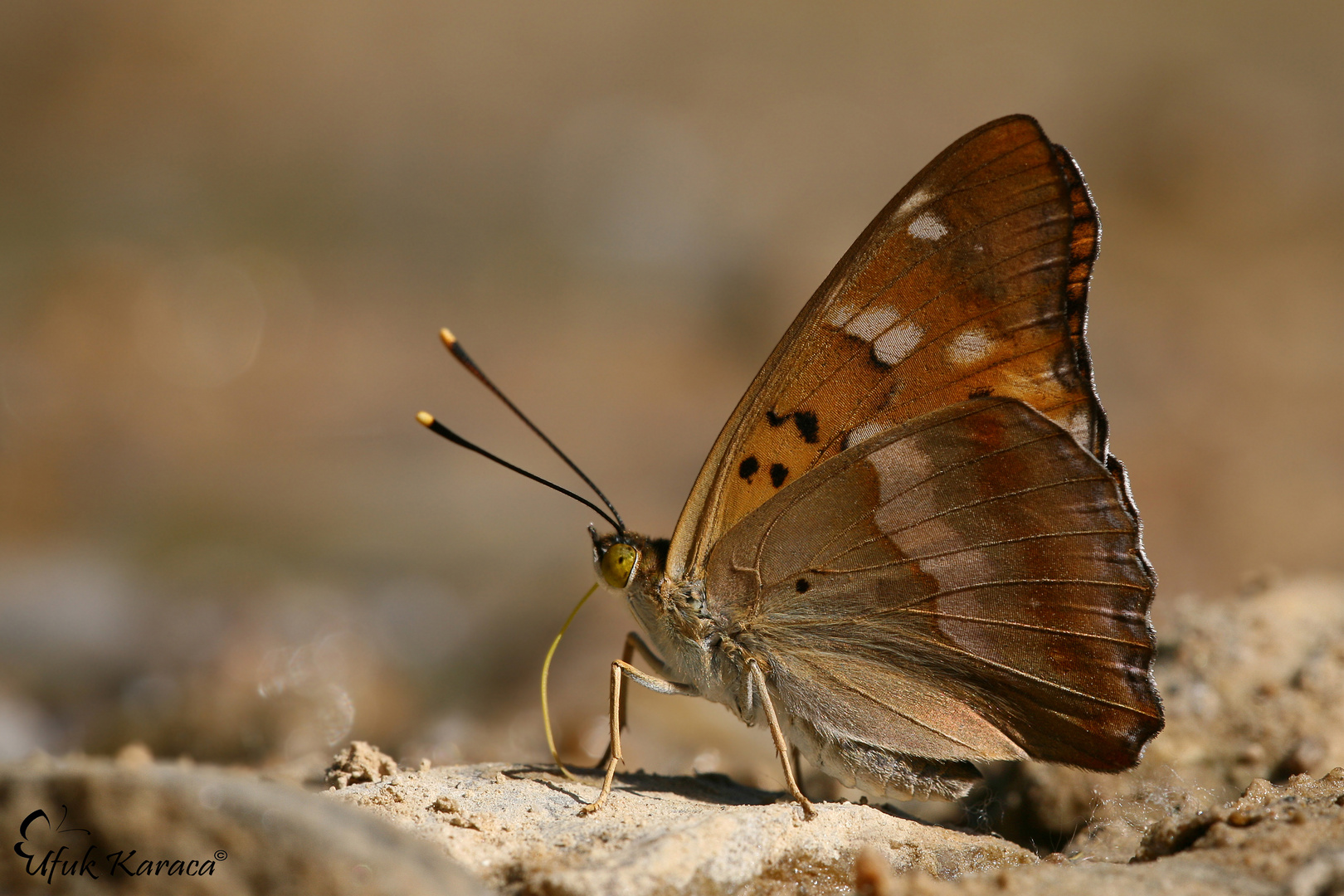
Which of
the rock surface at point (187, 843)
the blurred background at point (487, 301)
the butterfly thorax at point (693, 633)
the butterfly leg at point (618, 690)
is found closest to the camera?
the rock surface at point (187, 843)

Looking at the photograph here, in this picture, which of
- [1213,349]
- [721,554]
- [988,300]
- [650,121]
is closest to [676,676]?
[721,554]

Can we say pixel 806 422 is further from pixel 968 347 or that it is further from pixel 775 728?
pixel 775 728

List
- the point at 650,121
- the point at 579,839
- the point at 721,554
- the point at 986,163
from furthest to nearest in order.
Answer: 1. the point at 650,121
2. the point at 721,554
3. the point at 986,163
4. the point at 579,839

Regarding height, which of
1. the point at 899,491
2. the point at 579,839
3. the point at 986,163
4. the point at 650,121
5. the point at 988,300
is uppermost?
the point at 650,121

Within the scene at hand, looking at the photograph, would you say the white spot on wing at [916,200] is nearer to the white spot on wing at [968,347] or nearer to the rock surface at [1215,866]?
the white spot on wing at [968,347]

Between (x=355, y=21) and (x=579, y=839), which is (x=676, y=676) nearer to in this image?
(x=579, y=839)

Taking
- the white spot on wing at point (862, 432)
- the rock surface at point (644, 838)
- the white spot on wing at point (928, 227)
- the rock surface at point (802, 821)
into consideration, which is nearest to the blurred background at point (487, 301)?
the rock surface at point (802, 821)

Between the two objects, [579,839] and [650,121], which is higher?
[650,121]
